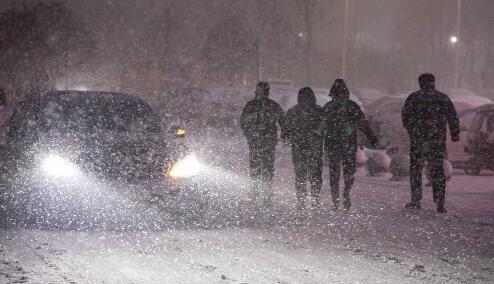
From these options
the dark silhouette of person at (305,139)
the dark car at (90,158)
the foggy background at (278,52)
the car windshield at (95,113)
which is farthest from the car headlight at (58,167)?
the foggy background at (278,52)

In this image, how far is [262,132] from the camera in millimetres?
9375

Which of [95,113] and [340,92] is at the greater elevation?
[340,92]

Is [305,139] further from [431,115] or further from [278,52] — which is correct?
[278,52]

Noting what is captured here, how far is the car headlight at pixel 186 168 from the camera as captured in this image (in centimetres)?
801

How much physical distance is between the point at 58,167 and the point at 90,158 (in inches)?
14.9

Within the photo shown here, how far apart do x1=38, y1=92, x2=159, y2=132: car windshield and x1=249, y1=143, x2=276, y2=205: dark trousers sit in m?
1.42

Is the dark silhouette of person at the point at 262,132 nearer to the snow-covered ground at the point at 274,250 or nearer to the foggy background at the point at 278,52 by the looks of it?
the snow-covered ground at the point at 274,250

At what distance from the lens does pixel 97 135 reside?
26.8 feet

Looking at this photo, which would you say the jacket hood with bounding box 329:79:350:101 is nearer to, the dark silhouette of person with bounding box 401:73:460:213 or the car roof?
the dark silhouette of person with bounding box 401:73:460:213

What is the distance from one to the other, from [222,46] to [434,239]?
120 feet

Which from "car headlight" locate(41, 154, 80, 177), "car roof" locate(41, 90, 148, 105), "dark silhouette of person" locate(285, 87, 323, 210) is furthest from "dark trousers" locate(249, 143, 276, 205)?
"car headlight" locate(41, 154, 80, 177)

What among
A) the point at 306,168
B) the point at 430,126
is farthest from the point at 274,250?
the point at 430,126

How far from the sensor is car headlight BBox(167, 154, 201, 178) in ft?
26.3

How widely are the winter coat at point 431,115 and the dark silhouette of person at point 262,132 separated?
1750 mm
